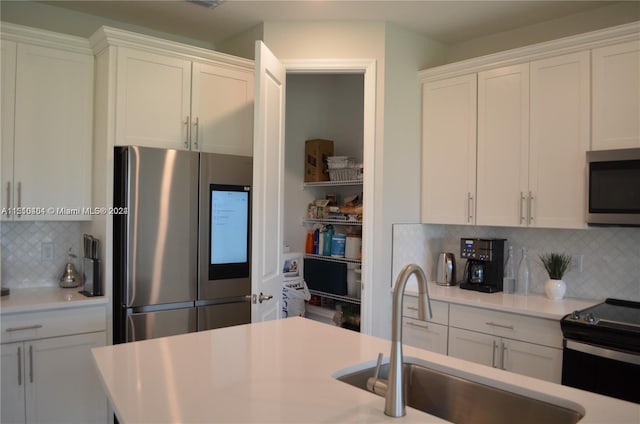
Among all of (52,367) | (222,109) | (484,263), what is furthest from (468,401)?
(222,109)

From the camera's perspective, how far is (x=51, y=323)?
8.16 ft

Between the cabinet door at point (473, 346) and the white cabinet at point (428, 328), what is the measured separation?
61 millimetres

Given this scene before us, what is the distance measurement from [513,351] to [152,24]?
3095 mm

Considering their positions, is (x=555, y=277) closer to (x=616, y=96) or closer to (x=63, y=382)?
(x=616, y=96)

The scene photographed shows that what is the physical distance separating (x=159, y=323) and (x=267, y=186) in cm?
98

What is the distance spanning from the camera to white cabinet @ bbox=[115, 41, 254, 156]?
8.97 feet

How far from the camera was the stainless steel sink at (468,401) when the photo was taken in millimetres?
1305

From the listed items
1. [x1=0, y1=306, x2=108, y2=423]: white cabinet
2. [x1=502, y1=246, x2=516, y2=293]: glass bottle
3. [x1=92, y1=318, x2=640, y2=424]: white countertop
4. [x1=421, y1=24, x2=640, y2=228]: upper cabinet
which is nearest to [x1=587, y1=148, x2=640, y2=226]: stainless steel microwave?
[x1=421, y1=24, x2=640, y2=228]: upper cabinet

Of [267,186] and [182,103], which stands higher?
[182,103]

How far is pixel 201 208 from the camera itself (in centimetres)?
281

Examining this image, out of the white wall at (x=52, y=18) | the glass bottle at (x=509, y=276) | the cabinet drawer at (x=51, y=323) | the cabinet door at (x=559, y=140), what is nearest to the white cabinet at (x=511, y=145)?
the cabinet door at (x=559, y=140)

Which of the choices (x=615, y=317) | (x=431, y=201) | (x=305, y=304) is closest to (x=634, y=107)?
(x=615, y=317)

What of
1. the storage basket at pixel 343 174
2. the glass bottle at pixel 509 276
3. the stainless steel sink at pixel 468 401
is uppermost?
the storage basket at pixel 343 174

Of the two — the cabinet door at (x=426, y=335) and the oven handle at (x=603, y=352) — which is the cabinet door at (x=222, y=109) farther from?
the oven handle at (x=603, y=352)
